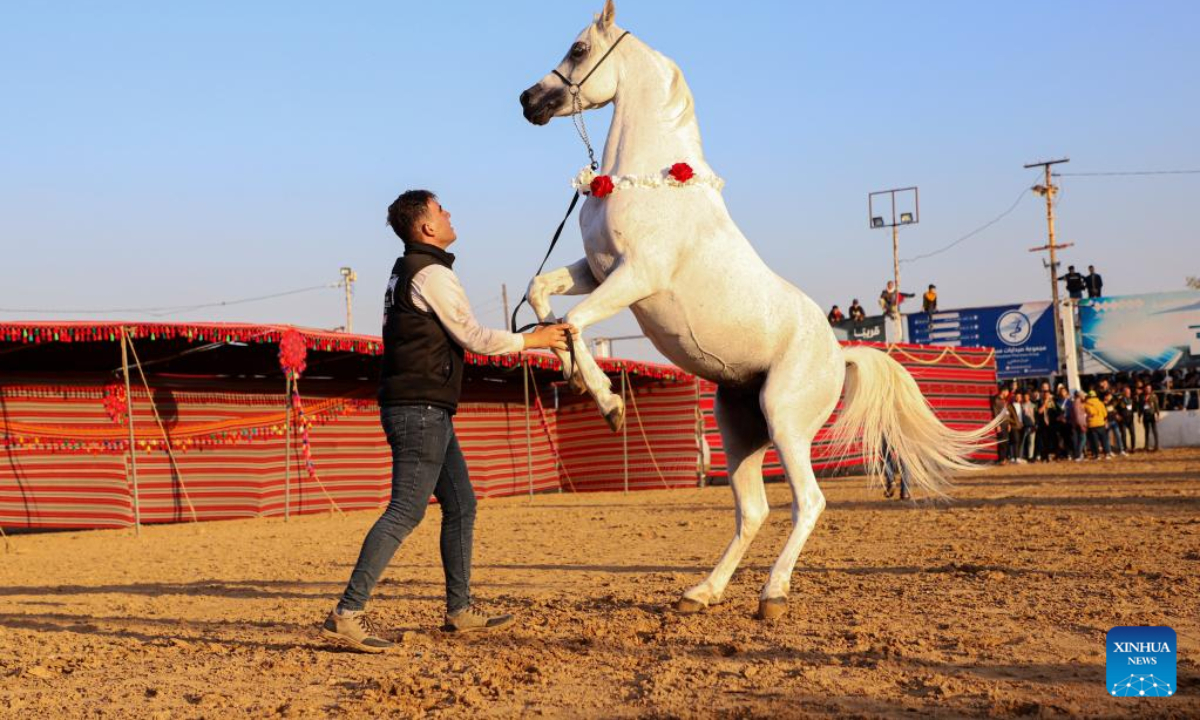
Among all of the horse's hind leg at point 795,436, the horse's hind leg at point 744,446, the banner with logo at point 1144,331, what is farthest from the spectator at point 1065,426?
the horse's hind leg at point 795,436

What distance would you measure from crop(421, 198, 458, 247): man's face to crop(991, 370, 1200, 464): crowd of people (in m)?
19.2

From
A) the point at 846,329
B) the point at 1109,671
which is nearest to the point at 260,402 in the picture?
the point at 1109,671

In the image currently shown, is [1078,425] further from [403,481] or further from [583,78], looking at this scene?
[403,481]

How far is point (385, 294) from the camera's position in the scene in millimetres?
5027

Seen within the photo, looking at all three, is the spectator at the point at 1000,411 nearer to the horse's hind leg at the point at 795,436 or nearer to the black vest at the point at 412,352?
the horse's hind leg at the point at 795,436

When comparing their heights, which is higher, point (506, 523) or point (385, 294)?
point (385, 294)

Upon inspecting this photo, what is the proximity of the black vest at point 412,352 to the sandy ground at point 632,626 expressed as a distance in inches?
42.3

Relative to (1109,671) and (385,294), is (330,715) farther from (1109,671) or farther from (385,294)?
(1109,671)

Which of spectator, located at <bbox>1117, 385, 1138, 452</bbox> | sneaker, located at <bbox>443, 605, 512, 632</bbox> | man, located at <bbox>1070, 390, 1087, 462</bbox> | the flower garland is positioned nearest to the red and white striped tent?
sneaker, located at <bbox>443, 605, 512, 632</bbox>

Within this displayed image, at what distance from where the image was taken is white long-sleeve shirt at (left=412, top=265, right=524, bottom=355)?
4.81 metres

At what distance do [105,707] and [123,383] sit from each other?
11608mm

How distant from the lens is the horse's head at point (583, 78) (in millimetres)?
5629

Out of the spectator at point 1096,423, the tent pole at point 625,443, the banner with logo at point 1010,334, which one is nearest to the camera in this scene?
the tent pole at point 625,443

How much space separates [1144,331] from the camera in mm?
31703
